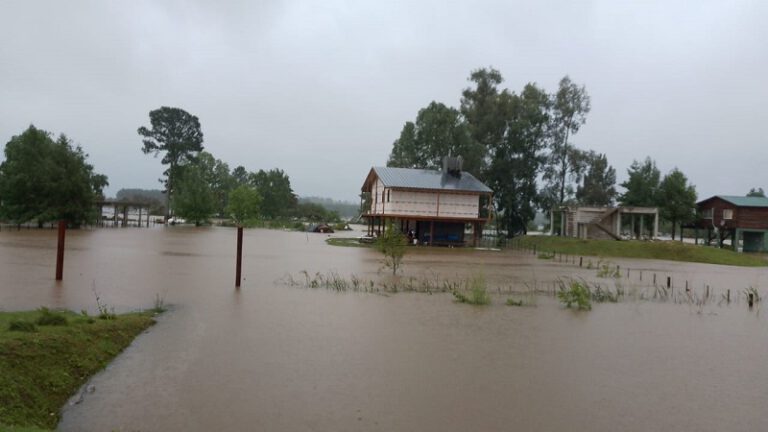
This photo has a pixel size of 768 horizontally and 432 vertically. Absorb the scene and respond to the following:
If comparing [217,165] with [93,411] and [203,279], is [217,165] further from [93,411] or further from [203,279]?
[93,411]

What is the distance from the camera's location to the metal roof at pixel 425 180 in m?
43.7

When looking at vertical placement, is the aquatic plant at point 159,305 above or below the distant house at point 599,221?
below

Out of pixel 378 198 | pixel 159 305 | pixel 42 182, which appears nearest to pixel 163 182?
pixel 42 182

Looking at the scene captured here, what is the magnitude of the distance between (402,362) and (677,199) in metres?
49.7

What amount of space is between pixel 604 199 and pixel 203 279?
4764 cm

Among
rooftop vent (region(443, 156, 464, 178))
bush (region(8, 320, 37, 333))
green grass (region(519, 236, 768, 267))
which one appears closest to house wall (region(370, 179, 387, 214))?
rooftop vent (region(443, 156, 464, 178))

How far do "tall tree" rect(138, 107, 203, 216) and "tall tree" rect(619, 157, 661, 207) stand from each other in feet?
193

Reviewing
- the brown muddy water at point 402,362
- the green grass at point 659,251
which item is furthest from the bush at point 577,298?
the green grass at point 659,251

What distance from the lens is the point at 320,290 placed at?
17469 millimetres

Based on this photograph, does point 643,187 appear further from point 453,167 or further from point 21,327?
point 21,327

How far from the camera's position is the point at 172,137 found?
81500 mm

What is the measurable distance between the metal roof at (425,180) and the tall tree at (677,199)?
18627mm

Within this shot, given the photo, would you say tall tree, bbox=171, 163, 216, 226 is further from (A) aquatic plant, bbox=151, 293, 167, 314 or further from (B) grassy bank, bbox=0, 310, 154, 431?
(B) grassy bank, bbox=0, 310, 154, 431

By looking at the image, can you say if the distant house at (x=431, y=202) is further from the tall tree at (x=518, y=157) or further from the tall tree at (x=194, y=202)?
the tall tree at (x=194, y=202)
